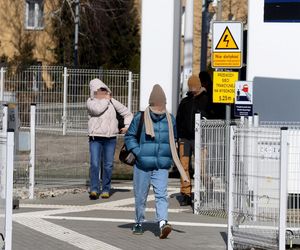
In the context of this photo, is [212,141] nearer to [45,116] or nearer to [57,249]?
[57,249]

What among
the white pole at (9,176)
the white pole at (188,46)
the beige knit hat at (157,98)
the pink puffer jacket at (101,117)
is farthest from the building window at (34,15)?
the white pole at (9,176)

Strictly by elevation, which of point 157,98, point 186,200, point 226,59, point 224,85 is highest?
point 226,59

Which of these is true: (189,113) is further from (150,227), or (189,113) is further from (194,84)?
(150,227)

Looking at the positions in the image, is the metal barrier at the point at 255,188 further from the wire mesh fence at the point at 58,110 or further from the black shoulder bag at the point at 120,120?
the wire mesh fence at the point at 58,110

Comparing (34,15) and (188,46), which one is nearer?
(188,46)

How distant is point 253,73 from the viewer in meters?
15.1

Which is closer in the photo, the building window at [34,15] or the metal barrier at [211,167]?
the metal barrier at [211,167]

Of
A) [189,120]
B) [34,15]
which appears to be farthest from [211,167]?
[34,15]

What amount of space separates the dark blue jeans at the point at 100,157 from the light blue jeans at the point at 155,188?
376 centimetres

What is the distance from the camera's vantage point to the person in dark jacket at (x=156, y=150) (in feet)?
38.8

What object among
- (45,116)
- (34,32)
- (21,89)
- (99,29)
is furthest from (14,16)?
(45,116)

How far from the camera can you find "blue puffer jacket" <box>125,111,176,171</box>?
11.8 metres

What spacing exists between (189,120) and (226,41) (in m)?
1.33

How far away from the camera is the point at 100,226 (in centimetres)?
1301
